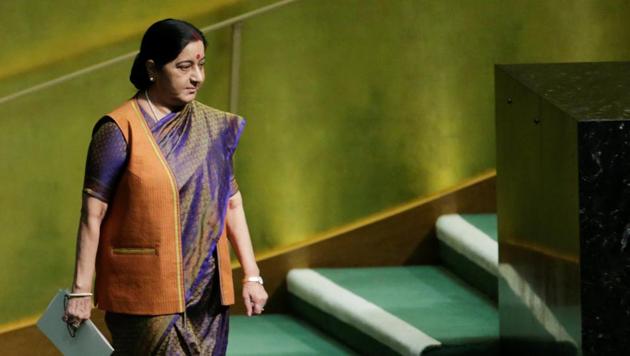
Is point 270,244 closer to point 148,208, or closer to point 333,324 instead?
point 333,324

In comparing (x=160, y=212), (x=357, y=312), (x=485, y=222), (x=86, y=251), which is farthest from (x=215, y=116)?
(x=485, y=222)

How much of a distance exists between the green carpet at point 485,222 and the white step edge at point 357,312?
1.90 feet

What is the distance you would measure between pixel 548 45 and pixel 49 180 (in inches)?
81.7

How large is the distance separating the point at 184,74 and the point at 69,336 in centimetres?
70

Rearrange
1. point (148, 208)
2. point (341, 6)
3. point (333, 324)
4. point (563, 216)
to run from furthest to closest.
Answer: point (341, 6), point (333, 324), point (563, 216), point (148, 208)

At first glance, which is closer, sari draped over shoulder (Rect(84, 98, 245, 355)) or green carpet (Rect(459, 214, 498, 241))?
sari draped over shoulder (Rect(84, 98, 245, 355))

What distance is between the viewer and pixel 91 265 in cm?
374

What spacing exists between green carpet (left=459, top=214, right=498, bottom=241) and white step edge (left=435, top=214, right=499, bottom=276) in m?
0.02

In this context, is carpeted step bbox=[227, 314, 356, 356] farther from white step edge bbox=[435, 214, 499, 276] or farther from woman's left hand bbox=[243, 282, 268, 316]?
woman's left hand bbox=[243, 282, 268, 316]

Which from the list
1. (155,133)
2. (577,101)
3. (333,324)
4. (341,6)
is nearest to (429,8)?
(341,6)

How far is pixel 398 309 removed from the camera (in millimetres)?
5406

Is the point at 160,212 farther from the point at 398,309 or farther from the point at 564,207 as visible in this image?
the point at 398,309

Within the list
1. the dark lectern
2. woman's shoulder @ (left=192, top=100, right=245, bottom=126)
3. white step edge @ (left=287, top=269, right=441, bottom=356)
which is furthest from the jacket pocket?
white step edge @ (left=287, top=269, right=441, bottom=356)

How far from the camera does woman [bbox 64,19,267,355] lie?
3.71m
